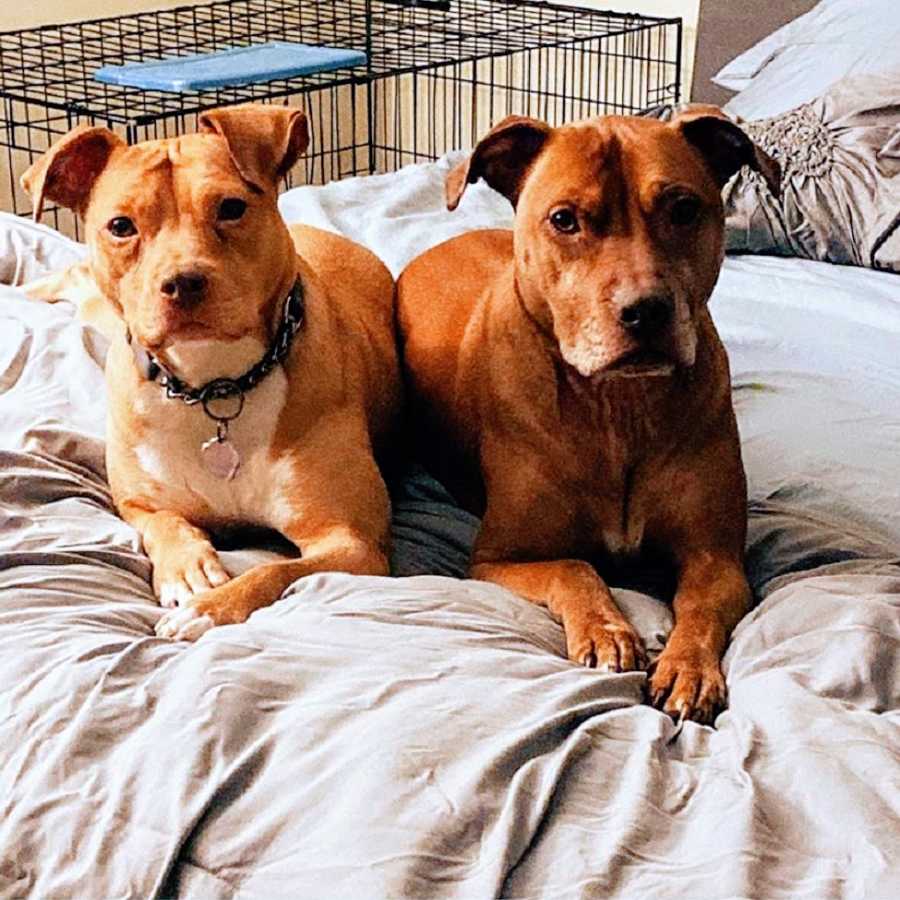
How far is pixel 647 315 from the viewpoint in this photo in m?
1.86

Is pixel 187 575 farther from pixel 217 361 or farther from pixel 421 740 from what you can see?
pixel 421 740

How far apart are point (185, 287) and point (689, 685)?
0.77 metres

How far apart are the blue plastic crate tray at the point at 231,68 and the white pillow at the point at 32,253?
69 centimetres

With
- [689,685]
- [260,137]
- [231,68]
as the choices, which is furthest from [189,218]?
[231,68]

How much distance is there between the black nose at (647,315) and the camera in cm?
186

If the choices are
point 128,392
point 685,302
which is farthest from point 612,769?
point 128,392

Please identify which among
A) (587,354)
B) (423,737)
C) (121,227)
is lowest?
(423,737)

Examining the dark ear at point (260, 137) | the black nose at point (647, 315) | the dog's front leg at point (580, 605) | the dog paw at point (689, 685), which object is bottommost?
the dog's front leg at point (580, 605)

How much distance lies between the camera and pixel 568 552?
2.11 metres

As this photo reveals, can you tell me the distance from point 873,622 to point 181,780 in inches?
30.5

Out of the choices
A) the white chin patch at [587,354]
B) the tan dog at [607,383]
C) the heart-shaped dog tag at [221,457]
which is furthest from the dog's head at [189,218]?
the white chin patch at [587,354]

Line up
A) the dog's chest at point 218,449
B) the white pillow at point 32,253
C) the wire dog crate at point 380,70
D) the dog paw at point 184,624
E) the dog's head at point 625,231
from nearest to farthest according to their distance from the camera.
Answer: the dog paw at point 184,624
the dog's head at point 625,231
the dog's chest at point 218,449
the white pillow at point 32,253
the wire dog crate at point 380,70

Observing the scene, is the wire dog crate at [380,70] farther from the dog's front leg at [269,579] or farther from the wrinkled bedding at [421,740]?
the wrinkled bedding at [421,740]

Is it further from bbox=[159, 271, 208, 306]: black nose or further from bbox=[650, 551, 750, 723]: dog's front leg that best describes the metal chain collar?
bbox=[650, 551, 750, 723]: dog's front leg
